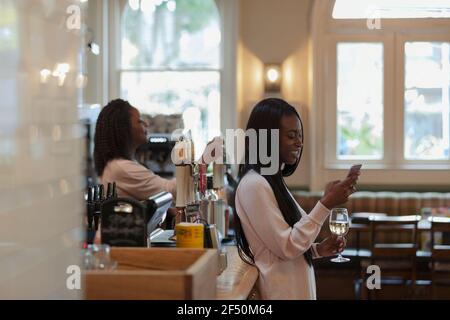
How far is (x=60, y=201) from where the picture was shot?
100cm

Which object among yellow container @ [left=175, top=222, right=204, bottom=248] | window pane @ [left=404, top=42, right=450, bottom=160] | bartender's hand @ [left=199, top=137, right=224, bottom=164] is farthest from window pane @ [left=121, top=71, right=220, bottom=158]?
yellow container @ [left=175, top=222, right=204, bottom=248]

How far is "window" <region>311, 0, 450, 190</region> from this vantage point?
7609 millimetres

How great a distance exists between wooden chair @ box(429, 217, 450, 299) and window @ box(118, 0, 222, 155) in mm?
3059

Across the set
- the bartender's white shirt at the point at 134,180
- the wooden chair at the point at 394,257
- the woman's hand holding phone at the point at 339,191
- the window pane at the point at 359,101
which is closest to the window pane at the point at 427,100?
the window pane at the point at 359,101

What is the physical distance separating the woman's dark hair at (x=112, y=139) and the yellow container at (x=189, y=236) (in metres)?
1.40

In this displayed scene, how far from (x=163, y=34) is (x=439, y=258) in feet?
12.7

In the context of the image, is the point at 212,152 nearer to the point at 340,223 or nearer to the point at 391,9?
the point at 340,223

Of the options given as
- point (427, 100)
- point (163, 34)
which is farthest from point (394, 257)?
point (163, 34)

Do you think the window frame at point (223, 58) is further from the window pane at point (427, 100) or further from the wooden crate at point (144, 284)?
the wooden crate at point (144, 284)

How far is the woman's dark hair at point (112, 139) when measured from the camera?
3465mm

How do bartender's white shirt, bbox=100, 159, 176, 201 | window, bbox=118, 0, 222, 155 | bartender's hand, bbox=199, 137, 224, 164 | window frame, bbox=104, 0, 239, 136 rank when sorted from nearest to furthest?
bartender's hand, bbox=199, 137, 224, 164 < bartender's white shirt, bbox=100, 159, 176, 201 < window frame, bbox=104, 0, 239, 136 < window, bbox=118, 0, 222, 155

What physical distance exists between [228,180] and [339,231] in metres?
2.44

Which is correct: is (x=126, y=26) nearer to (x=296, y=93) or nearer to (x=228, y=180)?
(x=296, y=93)

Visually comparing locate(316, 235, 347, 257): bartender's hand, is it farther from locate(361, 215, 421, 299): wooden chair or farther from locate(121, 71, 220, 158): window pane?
locate(121, 71, 220, 158): window pane
